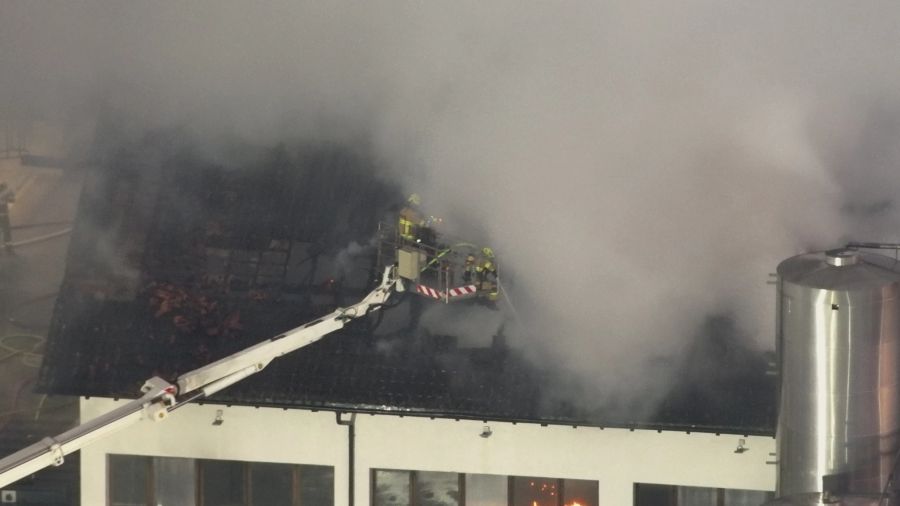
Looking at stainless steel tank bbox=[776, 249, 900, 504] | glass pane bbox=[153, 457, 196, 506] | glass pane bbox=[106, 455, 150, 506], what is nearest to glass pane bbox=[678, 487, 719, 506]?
stainless steel tank bbox=[776, 249, 900, 504]

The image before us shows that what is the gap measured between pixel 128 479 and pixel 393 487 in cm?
373

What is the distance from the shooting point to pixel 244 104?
25.2m

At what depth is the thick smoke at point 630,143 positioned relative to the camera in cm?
2061

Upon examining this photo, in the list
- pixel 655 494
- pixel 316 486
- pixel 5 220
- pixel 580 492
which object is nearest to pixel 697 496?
pixel 655 494

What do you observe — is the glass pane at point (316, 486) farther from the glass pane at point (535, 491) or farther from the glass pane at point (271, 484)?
the glass pane at point (535, 491)

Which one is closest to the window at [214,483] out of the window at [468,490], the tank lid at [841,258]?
the window at [468,490]

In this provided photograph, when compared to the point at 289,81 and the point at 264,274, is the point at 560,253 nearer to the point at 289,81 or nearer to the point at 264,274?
the point at 264,274

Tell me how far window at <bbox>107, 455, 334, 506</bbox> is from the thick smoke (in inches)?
138

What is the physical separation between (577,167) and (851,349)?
21.3 feet

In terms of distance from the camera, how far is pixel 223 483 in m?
20.9

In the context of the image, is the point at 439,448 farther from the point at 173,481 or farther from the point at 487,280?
the point at 173,481

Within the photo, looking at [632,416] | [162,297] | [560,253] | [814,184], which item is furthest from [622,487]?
[162,297]

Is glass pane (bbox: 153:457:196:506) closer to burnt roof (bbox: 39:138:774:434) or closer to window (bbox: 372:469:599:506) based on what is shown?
Result: burnt roof (bbox: 39:138:774:434)

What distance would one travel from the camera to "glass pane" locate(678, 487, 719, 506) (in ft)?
65.1
